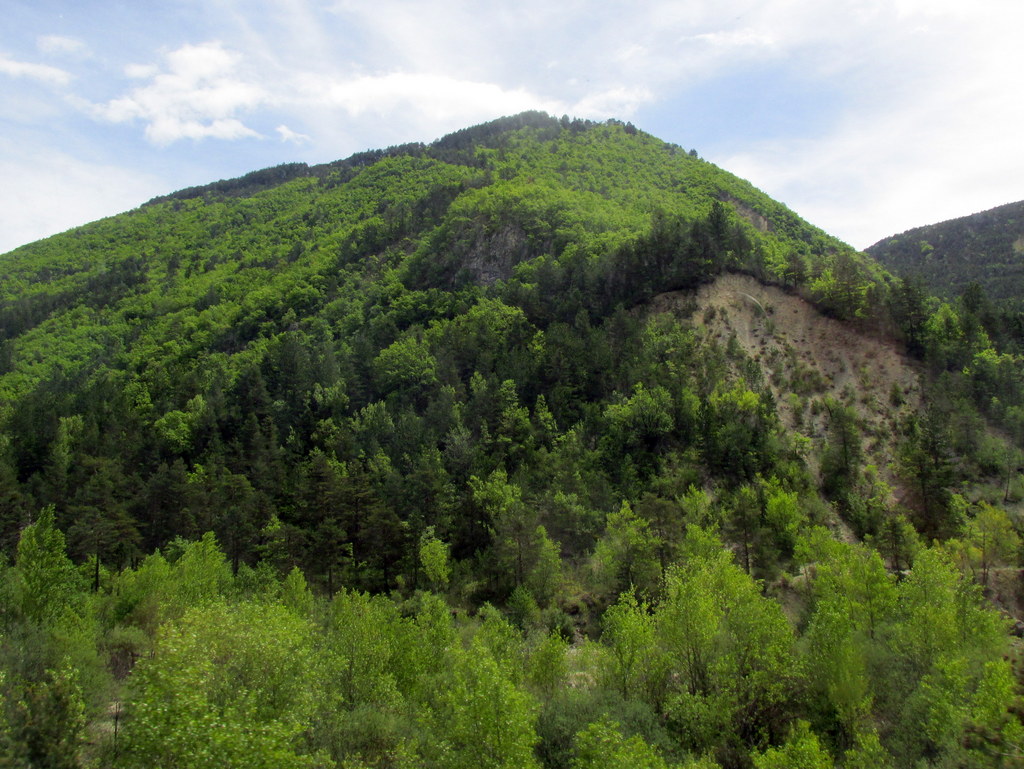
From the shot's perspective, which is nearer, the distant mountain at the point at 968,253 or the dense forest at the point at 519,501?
the dense forest at the point at 519,501

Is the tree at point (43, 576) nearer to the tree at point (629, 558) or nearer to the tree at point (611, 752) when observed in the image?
the tree at point (611, 752)

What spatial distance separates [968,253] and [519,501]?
131800mm

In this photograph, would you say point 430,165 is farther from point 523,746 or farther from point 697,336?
point 523,746

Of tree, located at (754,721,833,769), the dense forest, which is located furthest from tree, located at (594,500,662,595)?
tree, located at (754,721,833,769)

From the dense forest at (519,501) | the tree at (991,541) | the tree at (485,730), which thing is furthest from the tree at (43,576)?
the tree at (991,541)

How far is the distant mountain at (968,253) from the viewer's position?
110 metres

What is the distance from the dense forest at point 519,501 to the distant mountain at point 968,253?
3227cm

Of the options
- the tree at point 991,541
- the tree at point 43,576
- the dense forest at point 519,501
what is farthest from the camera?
the tree at point 991,541

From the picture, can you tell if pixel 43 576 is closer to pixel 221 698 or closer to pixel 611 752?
pixel 221 698

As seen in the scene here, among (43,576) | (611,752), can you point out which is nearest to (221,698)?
(611,752)

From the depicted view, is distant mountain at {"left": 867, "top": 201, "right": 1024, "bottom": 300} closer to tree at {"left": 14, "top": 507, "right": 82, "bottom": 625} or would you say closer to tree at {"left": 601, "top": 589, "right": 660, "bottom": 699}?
tree at {"left": 601, "top": 589, "right": 660, "bottom": 699}

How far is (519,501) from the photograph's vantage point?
51.3 m

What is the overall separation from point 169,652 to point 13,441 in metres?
64.4

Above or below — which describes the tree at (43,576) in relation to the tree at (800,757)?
above
